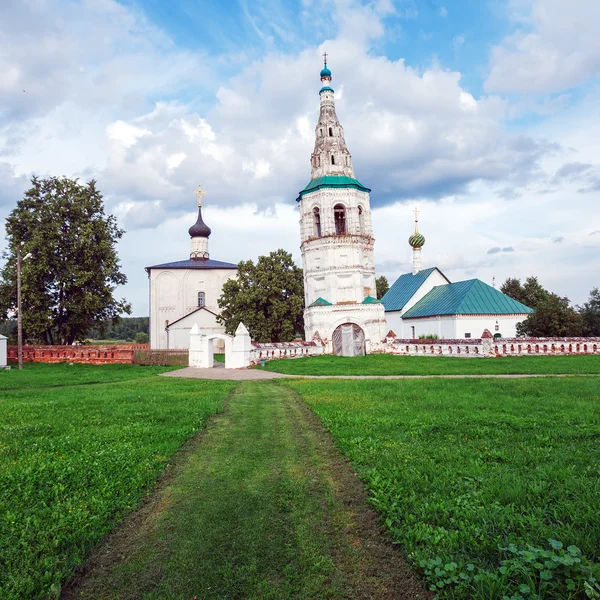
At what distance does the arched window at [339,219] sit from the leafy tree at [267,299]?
→ 5504 mm

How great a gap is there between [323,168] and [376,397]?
1043 inches

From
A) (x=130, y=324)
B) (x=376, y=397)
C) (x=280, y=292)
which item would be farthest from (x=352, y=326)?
(x=130, y=324)

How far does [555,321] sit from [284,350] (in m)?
18.1

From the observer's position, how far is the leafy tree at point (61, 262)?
31.5 metres

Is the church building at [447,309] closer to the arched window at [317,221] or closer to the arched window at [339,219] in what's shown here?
the arched window at [339,219]

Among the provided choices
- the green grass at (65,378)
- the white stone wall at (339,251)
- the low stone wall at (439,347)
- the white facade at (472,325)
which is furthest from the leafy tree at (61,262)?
the white facade at (472,325)

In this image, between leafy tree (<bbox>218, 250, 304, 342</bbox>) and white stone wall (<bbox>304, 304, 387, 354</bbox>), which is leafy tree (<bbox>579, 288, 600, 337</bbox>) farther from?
leafy tree (<bbox>218, 250, 304, 342</bbox>)

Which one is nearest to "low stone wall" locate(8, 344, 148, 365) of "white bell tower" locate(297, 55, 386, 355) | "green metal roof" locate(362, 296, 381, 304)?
"white bell tower" locate(297, 55, 386, 355)

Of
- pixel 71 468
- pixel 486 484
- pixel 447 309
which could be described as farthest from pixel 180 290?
pixel 486 484

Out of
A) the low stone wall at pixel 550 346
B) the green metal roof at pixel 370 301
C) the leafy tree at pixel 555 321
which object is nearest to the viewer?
the low stone wall at pixel 550 346

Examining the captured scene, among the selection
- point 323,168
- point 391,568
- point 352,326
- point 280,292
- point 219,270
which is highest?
point 323,168

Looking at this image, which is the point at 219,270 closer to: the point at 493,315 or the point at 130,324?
the point at 493,315

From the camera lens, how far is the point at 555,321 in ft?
101

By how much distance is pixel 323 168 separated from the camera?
3528cm
